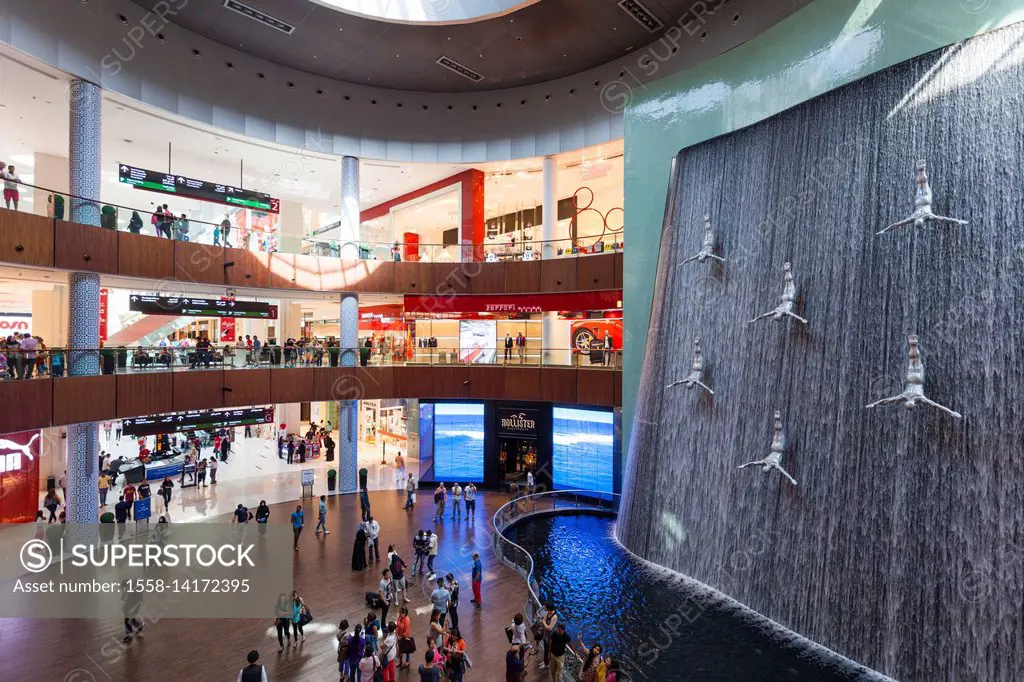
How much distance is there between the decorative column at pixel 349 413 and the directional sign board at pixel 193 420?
119 inches

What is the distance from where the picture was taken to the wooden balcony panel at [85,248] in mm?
14664

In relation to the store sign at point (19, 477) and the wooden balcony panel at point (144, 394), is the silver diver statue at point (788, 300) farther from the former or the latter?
the store sign at point (19, 477)

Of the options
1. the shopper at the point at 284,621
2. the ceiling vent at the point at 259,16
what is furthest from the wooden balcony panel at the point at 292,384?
the ceiling vent at the point at 259,16

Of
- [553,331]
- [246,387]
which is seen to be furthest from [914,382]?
[246,387]

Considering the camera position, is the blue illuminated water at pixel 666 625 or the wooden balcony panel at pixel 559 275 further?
the wooden balcony panel at pixel 559 275

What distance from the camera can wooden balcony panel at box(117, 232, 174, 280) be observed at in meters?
16.2

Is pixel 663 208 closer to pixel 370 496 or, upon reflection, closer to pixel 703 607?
pixel 703 607

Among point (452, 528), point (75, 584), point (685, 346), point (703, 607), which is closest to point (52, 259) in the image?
point (75, 584)

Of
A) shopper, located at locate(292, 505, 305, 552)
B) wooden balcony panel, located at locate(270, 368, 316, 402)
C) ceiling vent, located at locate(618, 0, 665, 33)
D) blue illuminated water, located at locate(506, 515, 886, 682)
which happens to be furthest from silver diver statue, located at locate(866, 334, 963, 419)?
wooden balcony panel, located at locate(270, 368, 316, 402)

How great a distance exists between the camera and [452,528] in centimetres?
1728

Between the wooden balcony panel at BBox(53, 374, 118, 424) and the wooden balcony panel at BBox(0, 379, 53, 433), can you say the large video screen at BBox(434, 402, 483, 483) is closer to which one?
the wooden balcony panel at BBox(53, 374, 118, 424)

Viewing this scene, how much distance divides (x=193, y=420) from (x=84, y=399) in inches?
130

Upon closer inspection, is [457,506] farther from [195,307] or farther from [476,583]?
[195,307]

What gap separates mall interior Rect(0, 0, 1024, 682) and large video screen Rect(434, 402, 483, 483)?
5.1 inches
